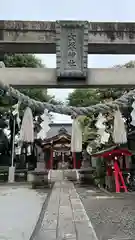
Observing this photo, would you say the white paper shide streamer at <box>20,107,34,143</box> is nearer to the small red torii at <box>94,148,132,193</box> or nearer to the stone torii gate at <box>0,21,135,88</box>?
the stone torii gate at <box>0,21,135,88</box>

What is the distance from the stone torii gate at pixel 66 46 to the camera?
3.78m

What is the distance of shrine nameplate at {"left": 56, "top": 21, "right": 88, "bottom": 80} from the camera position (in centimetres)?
380

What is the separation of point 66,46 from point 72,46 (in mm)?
74

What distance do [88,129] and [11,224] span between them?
10153mm

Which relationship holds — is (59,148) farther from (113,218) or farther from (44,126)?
(44,126)

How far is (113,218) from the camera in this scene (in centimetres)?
816

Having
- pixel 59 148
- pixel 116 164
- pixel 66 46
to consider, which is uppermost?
pixel 59 148

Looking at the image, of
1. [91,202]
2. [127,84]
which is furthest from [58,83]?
[91,202]

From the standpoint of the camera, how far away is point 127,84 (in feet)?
12.8

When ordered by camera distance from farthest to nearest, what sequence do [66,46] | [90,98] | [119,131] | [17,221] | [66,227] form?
[90,98]
[17,221]
[66,227]
[119,131]
[66,46]

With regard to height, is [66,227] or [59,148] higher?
[59,148]

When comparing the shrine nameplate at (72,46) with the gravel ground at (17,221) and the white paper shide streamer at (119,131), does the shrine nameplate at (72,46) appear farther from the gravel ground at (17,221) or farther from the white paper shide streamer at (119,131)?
the gravel ground at (17,221)

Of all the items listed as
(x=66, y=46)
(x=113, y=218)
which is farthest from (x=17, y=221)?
(x=66, y=46)

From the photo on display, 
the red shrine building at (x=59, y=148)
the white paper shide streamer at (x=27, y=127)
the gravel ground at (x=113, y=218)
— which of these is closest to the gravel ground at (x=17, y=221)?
the gravel ground at (x=113, y=218)
